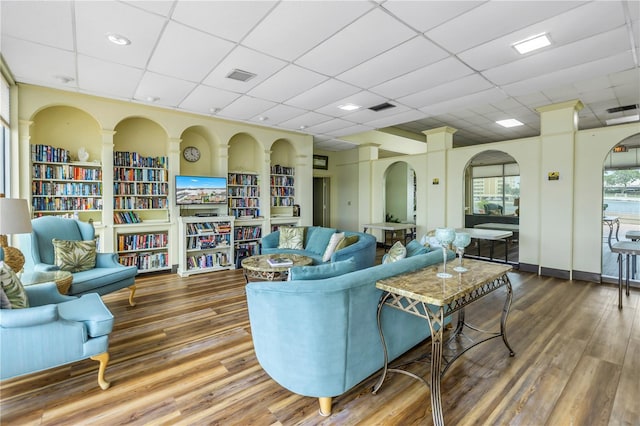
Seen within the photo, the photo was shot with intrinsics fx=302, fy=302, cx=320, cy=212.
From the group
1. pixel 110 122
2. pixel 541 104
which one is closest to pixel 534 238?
pixel 541 104

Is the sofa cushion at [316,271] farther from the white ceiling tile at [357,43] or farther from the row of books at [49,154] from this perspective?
the row of books at [49,154]

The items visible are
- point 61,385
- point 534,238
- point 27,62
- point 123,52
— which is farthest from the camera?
point 534,238

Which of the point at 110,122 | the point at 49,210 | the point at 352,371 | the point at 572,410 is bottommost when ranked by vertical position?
the point at 572,410

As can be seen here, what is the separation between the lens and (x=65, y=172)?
4688mm

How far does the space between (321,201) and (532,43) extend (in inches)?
290

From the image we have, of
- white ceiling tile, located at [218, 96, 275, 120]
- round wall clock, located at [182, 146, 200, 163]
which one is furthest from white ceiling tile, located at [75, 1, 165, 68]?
round wall clock, located at [182, 146, 200, 163]

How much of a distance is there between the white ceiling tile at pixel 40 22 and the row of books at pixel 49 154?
2095mm

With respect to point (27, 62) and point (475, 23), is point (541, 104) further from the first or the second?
point (27, 62)

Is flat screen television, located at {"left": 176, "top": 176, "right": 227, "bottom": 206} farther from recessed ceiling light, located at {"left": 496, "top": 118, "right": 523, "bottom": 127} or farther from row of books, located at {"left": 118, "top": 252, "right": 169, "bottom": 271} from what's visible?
recessed ceiling light, located at {"left": 496, "top": 118, "right": 523, "bottom": 127}

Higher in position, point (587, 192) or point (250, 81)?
point (250, 81)

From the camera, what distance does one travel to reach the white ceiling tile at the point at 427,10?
7.84 feet

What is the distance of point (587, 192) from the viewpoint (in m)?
4.96

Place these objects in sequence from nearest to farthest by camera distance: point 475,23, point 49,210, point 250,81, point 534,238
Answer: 1. point 475,23
2. point 250,81
3. point 49,210
4. point 534,238

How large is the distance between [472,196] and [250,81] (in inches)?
404
